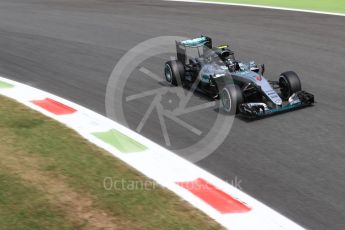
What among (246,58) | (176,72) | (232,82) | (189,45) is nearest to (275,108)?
(232,82)

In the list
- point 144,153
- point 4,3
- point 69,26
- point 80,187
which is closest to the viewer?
point 80,187

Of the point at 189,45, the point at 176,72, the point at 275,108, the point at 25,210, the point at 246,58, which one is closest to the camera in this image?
the point at 25,210

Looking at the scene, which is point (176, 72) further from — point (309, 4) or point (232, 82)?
point (309, 4)

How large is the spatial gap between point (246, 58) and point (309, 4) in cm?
754

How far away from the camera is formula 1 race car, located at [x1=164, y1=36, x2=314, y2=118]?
28.7 feet

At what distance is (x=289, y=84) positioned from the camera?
9.39 meters

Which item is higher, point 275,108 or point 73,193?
point 275,108

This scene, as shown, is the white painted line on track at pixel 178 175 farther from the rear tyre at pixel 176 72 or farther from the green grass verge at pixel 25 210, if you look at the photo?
the rear tyre at pixel 176 72

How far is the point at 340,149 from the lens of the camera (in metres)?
7.35

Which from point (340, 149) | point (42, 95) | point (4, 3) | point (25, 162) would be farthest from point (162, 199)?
point (4, 3)

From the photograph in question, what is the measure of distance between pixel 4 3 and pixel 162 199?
18361 millimetres

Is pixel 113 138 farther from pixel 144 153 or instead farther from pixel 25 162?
pixel 25 162

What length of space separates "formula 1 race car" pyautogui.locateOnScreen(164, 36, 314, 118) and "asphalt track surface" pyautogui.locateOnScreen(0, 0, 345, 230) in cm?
27

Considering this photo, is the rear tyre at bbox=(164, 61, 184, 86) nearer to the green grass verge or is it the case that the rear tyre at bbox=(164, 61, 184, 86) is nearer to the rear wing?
the rear wing
